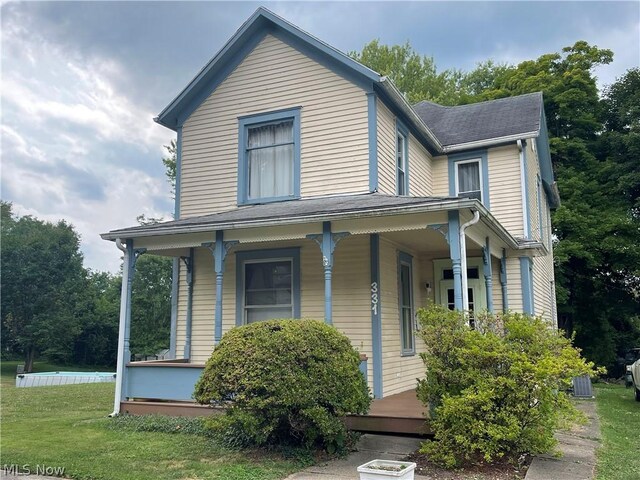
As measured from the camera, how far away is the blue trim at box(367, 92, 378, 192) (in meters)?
9.94

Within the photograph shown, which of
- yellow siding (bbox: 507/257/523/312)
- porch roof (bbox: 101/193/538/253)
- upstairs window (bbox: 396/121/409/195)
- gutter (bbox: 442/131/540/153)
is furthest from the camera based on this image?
gutter (bbox: 442/131/540/153)

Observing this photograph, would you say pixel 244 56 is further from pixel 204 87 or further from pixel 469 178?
pixel 469 178

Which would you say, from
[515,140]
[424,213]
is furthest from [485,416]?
[515,140]

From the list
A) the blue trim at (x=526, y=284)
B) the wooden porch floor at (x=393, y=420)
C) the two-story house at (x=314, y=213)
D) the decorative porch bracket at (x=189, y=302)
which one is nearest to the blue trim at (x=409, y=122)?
the two-story house at (x=314, y=213)

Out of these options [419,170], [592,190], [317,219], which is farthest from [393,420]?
[592,190]

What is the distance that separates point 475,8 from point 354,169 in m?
6.67

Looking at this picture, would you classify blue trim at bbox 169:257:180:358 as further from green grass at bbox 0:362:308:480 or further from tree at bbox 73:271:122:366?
tree at bbox 73:271:122:366

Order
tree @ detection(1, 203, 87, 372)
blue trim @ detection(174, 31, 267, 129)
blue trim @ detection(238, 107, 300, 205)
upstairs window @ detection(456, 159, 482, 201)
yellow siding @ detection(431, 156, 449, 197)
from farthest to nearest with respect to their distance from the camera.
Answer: tree @ detection(1, 203, 87, 372), yellow siding @ detection(431, 156, 449, 197), upstairs window @ detection(456, 159, 482, 201), blue trim @ detection(174, 31, 267, 129), blue trim @ detection(238, 107, 300, 205)

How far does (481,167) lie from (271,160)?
17.9 feet

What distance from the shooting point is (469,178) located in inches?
528

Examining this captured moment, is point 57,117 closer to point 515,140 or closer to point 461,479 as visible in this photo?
point 515,140

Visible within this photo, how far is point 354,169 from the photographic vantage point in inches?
399
